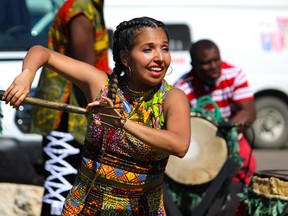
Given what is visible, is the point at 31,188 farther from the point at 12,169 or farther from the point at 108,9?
the point at 108,9

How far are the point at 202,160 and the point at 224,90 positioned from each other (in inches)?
25.6

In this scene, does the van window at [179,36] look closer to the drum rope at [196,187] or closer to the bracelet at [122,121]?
the drum rope at [196,187]

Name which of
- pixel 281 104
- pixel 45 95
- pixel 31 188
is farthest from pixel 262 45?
pixel 45 95

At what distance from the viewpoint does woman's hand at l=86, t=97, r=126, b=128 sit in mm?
3320

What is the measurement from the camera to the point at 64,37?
499 centimetres

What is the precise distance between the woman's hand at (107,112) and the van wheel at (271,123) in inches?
377

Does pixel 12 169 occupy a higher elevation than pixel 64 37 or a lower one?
lower

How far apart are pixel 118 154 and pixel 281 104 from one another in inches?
375

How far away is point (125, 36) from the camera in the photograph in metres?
3.76

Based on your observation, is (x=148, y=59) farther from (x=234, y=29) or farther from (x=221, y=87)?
(x=234, y=29)

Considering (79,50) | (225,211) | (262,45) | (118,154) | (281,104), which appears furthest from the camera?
(281,104)

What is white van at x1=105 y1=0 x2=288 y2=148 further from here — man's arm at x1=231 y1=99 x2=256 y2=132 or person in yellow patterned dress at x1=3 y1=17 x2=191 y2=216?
person in yellow patterned dress at x1=3 y1=17 x2=191 y2=216

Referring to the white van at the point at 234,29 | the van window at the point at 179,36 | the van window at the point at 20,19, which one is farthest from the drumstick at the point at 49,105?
the van window at the point at 179,36

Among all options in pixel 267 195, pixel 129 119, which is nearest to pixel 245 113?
pixel 267 195
